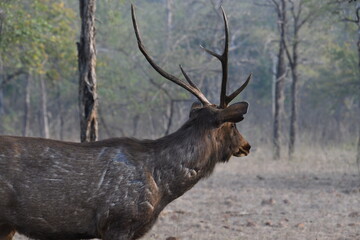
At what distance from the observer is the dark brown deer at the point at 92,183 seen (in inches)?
194

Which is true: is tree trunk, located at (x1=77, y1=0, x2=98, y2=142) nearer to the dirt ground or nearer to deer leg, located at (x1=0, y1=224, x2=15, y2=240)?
the dirt ground

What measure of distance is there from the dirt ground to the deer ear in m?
2.83

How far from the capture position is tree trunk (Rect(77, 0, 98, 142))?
7922mm

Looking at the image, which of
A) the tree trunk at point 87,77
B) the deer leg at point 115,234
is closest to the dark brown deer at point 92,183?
the deer leg at point 115,234

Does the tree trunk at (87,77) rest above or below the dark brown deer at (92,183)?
above

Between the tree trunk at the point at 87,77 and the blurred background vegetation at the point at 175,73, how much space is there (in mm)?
10183

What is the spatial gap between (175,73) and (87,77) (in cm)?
1569

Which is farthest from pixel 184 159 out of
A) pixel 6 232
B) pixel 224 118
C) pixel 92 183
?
pixel 6 232

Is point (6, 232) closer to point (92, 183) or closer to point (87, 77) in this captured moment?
point (92, 183)

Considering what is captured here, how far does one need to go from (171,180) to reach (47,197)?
1.08 metres

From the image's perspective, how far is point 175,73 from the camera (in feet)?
77.1


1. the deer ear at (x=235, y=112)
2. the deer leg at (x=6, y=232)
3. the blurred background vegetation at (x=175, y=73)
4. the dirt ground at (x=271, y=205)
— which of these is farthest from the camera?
the blurred background vegetation at (x=175, y=73)

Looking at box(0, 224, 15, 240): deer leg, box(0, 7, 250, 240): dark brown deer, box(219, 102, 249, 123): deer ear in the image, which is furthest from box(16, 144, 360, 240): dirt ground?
box(219, 102, 249, 123): deer ear

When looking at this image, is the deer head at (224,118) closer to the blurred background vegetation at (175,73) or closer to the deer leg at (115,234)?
the deer leg at (115,234)
